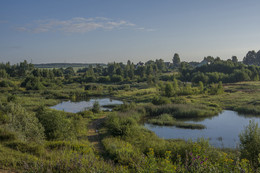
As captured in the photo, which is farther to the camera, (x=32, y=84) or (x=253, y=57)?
(x=253, y=57)

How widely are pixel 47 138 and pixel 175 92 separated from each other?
120ft

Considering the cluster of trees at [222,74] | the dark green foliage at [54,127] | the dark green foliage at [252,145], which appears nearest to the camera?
the dark green foliage at [252,145]

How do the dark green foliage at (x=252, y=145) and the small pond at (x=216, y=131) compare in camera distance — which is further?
the small pond at (x=216, y=131)

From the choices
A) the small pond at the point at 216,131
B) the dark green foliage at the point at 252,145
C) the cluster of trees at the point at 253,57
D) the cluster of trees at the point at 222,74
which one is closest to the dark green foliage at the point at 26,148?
the dark green foliage at the point at 252,145

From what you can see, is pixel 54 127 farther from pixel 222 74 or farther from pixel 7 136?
pixel 222 74

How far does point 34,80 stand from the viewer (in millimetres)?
71312

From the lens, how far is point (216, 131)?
22344 mm

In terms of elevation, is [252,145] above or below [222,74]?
below

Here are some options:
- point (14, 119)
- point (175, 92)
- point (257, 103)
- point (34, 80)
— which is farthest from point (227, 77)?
point (14, 119)

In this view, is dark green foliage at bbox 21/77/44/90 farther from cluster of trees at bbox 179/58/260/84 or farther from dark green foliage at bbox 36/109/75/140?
dark green foliage at bbox 36/109/75/140

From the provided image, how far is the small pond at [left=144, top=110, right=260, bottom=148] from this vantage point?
19109 mm

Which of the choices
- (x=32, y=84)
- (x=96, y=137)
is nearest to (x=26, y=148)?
(x=96, y=137)

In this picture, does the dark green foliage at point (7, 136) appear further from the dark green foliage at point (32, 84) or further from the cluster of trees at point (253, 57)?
the cluster of trees at point (253, 57)

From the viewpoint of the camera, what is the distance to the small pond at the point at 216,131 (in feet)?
62.7
